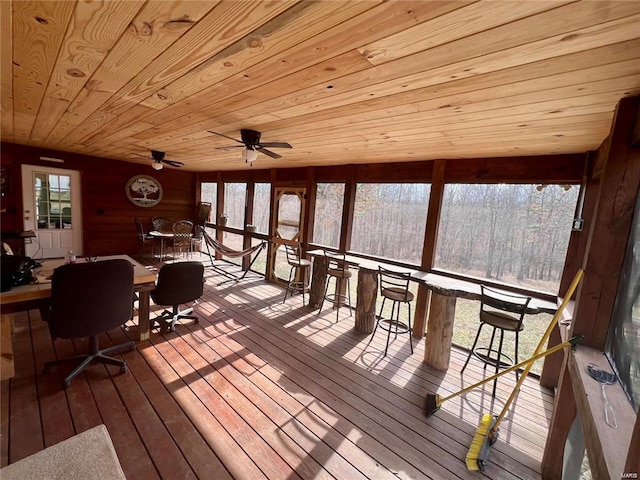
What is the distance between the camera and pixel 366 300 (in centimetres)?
354

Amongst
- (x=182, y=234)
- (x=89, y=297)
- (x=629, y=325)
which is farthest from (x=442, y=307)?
(x=182, y=234)

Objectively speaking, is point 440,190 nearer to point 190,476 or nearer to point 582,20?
point 582,20

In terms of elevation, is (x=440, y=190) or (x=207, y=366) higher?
(x=440, y=190)

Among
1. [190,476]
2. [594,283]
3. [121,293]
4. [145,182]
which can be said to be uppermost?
[145,182]

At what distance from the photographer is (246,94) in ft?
5.56

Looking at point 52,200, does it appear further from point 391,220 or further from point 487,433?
point 487,433

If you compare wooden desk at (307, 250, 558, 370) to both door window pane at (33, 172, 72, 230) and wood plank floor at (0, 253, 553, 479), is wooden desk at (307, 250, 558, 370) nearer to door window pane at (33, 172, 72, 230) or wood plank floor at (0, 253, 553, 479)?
wood plank floor at (0, 253, 553, 479)

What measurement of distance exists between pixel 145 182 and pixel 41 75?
579 cm

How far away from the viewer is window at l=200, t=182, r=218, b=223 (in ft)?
23.6

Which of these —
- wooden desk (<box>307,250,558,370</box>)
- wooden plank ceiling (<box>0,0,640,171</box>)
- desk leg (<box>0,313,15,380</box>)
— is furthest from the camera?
wooden desk (<box>307,250,558,370</box>)

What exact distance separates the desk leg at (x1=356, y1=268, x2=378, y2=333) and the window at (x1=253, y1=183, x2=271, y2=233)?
9.48 feet

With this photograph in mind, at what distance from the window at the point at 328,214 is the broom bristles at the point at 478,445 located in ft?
9.99

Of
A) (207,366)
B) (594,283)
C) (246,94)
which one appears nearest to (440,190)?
(594,283)

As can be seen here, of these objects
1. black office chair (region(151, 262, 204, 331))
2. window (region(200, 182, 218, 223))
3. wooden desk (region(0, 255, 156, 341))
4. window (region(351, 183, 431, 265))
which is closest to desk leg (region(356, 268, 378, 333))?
window (region(351, 183, 431, 265))
